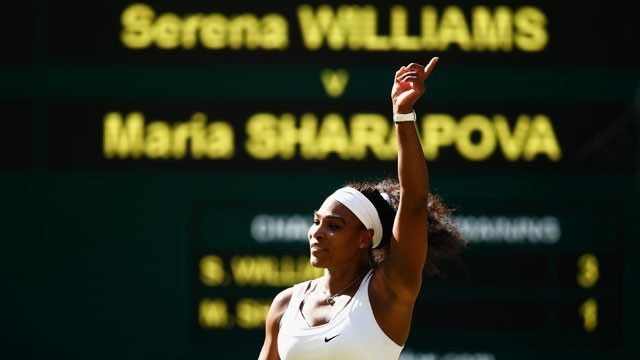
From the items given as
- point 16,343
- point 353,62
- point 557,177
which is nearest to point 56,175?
point 16,343

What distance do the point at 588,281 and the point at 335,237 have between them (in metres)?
2.27

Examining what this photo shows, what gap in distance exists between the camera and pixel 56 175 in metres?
5.46

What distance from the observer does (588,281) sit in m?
5.39

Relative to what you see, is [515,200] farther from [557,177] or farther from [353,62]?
[353,62]

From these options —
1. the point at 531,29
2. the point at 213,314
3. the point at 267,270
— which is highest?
the point at 531,29

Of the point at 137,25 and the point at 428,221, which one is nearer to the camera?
the point at 428,221

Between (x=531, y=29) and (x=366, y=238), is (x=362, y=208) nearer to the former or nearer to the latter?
(x=366, y=238)

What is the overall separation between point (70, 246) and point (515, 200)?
1.81 meters

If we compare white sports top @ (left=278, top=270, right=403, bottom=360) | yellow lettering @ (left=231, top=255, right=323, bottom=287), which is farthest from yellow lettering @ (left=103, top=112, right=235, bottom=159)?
white sports top @ (left=278, top=270, right=403, bottom=360)

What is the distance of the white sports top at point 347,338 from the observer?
3240mm

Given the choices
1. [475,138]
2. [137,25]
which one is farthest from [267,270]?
[137,25]

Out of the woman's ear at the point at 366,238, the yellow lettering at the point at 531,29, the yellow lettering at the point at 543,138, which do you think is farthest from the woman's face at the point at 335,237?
the yellow lettering at the point at 531,29

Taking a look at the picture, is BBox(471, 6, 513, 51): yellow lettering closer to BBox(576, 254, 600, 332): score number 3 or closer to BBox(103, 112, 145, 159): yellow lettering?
BBox(576, 254, 600, 332): score number 3

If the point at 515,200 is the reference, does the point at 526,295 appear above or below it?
below
